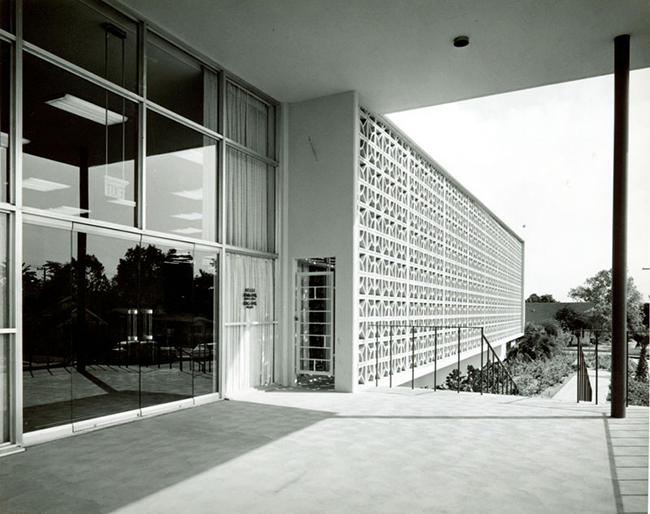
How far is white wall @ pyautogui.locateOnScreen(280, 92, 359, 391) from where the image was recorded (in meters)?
7.28

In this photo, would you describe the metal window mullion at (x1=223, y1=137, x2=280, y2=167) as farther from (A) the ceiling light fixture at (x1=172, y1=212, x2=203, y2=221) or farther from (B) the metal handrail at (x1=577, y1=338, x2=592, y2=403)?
(B) the metal handrail at (x1=577, y1=338, x2=592, y2=403)

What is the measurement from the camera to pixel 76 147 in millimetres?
4758

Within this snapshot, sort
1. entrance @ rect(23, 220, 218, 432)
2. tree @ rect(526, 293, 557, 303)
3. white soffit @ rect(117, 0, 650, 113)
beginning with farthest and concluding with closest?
tree @ rect(526, 293, 557, 303) → white soffit @ rect(117, 0, 650, 113) → entrance @ rect(23, 220, 218, 432)

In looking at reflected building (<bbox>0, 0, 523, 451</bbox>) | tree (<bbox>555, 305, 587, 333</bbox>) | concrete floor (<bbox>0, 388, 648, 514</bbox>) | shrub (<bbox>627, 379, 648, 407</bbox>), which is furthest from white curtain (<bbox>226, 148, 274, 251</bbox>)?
tree (<bbox>555, 305, 587, 333</bbox>)

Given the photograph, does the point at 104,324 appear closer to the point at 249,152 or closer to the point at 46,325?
the point at 46,325

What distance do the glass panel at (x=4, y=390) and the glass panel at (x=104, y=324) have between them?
630 mm

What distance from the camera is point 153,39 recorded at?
5.72 meters

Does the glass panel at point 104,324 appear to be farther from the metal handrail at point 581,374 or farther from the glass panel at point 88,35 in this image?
the metal handrail at point 581,374

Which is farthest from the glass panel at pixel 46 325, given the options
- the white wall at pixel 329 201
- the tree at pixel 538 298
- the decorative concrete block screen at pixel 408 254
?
the tree at pixel 538 298

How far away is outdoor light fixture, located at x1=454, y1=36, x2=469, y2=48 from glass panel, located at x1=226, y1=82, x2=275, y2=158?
2937mm

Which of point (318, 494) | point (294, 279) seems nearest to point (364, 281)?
point (294, 279)

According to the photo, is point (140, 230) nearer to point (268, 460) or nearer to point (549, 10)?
point (268, 460)

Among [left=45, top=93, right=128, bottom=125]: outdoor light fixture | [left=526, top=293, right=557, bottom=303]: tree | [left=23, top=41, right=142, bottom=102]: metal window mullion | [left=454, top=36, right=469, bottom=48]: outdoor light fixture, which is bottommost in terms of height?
[left=526, top=293, right=557, bottom=303]: tree

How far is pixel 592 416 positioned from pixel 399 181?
518cm
